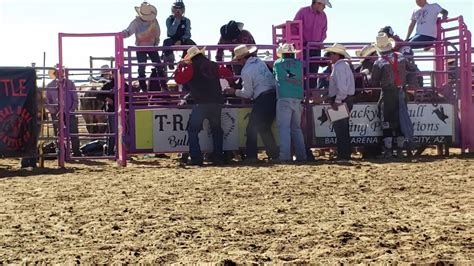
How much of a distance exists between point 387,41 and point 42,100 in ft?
17.2

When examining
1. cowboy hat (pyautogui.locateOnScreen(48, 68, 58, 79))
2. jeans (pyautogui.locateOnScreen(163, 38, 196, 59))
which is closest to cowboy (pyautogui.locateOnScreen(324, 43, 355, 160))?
jeans (pyautogui.locateOnScreen(163, 38, 196, 59))

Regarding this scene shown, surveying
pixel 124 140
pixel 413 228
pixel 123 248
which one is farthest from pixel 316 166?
pixel 123 248

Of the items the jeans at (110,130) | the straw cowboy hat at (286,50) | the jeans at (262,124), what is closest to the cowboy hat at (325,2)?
the straw cowboy hat at (286,50)

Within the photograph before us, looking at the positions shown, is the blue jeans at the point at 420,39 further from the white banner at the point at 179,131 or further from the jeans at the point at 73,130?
the jeans at the point at 73,130

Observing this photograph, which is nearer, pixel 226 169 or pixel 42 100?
pixel 226 169

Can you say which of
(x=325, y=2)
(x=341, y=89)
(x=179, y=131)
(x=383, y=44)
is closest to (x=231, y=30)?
(x=325, y=2)

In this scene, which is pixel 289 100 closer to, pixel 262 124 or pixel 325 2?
pixel 262 124

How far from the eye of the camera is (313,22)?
14.2 m

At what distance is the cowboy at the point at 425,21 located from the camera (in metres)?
14.6

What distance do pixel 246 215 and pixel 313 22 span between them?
7.18 meters

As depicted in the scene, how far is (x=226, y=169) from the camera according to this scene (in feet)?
39.1

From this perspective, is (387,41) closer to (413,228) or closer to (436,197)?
(436,197)

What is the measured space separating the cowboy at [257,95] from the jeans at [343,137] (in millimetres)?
933

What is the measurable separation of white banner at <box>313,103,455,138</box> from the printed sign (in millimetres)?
4288
